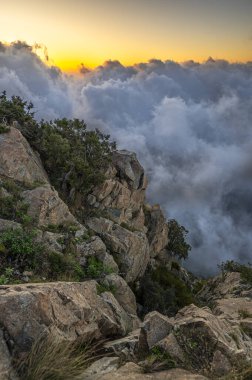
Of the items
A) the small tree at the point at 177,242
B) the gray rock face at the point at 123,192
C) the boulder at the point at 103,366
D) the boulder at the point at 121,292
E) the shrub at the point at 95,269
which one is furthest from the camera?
the small tree at the point at 177,242

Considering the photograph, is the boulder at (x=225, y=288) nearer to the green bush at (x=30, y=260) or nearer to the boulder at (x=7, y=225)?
the green bush at (x=30, y=260)

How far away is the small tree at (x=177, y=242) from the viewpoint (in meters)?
81.4

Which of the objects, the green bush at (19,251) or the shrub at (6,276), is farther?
the green bush at (19,251)

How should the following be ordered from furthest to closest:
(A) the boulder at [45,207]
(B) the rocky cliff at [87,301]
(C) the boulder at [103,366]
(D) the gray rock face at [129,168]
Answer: (D) the gray rock face at [129,168] → (A) the boulder at [45,207] → (B) the rocky cliff at [87,301] → (C) the boulder at [103,366]

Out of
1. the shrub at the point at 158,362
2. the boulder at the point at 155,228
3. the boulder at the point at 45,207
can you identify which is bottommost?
the shrub at the point at 158,362

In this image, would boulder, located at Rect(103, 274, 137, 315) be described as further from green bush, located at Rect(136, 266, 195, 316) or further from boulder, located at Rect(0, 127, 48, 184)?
green bush, located at Rect(136, 266, 195, 316)

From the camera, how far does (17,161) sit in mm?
32156

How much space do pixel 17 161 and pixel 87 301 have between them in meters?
21.9

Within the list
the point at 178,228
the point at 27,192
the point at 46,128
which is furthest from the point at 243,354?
the point at 178,228

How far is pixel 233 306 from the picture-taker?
25.9 m

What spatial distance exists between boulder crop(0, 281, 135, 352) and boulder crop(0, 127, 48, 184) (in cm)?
1979

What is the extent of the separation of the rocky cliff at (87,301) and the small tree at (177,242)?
35307 mm

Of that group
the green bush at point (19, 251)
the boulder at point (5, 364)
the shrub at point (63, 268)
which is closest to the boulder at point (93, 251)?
the shrub at point (63, 268)

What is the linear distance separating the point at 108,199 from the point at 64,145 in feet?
40.7
